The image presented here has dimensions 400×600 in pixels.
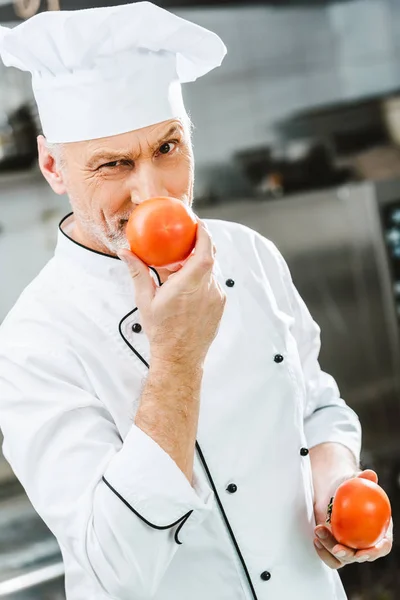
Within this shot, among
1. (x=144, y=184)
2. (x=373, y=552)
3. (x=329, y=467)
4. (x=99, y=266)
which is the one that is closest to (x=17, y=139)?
(x=99, y=266)

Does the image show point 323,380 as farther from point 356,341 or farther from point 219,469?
point 356,341

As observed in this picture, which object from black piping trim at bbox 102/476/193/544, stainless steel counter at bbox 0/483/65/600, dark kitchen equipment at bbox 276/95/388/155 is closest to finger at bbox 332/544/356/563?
black piping trim at bbox 102/476/193/544

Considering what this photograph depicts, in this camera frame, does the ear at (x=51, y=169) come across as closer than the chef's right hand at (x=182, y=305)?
No

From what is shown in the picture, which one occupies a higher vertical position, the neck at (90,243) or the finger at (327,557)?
the neck at (90,243)

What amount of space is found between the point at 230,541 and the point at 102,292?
1.75 ft

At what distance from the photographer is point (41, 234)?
321 centimetres

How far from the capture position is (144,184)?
4.78 ft

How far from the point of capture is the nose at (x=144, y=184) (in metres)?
1.45

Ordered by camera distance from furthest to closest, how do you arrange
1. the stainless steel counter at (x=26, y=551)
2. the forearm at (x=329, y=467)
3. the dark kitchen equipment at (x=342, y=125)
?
1. the dark kitchen equipment at (x=342, y=125)
2. the stainless steel counter at (x=26, y=551)
3. the forearm at (x=329, y=467)

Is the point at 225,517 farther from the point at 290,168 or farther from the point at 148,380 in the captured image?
the point at 290,168

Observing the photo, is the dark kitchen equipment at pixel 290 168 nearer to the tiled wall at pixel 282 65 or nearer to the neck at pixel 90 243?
the tiled wall at pixel 282 65

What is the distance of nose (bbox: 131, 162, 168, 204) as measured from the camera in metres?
1.45

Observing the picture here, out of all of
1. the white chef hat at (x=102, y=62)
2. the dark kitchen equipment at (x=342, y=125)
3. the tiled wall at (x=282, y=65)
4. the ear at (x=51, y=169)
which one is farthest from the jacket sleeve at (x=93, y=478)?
the dark kitchen equipment at (x=342, y=125)

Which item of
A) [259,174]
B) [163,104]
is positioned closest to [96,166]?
[163,104]
